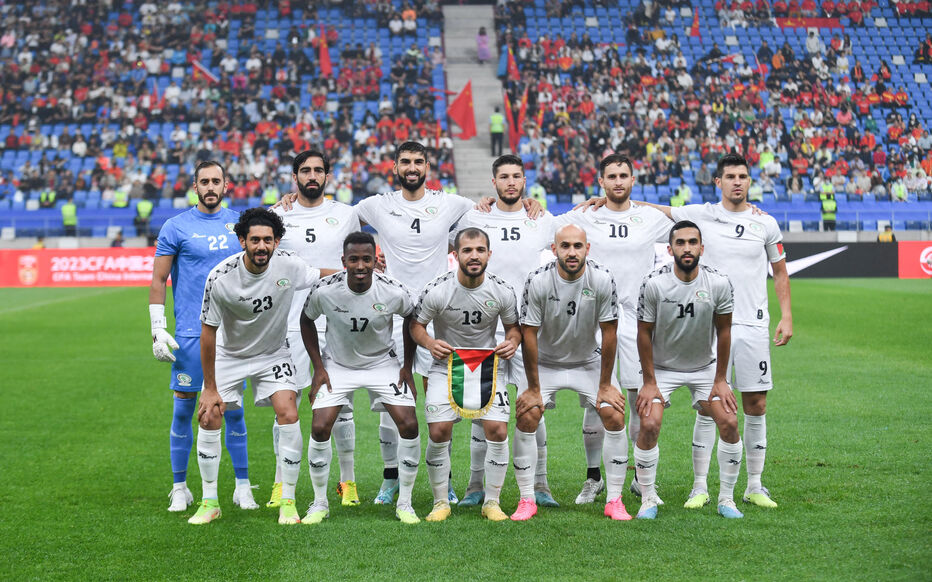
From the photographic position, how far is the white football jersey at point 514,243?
24.0 feet

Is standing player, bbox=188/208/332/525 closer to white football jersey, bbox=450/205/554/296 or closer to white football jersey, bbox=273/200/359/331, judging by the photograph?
white football jersey, bbox=273/200/359/331

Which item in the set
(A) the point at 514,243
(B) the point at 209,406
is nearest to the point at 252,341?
(B) the point at 209,406

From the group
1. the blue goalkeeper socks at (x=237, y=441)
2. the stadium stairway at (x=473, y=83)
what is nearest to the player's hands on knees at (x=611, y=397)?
the blue goalkeeper socks at (x=237, y=441)

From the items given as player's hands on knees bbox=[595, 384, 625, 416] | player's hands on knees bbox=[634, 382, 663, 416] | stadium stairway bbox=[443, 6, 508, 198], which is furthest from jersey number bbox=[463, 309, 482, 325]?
stadium stairway bbox=[443, 6, 508, 198]

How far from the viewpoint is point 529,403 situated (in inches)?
257

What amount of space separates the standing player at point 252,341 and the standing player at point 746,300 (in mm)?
2847

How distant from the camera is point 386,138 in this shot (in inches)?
1242

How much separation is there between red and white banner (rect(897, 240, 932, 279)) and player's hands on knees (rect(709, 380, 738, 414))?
69.0 ft

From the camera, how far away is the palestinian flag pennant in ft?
21.4

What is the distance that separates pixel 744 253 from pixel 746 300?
340 mm

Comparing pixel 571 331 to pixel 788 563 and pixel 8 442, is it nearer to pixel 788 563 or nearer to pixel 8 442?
pixel 788 563

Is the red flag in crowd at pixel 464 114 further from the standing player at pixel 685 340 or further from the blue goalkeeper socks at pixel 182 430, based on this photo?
the standing player at pixel 685 340

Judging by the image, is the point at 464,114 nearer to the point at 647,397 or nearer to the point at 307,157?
the point at 307,157

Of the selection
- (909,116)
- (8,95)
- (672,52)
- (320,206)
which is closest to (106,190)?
(8,95)
